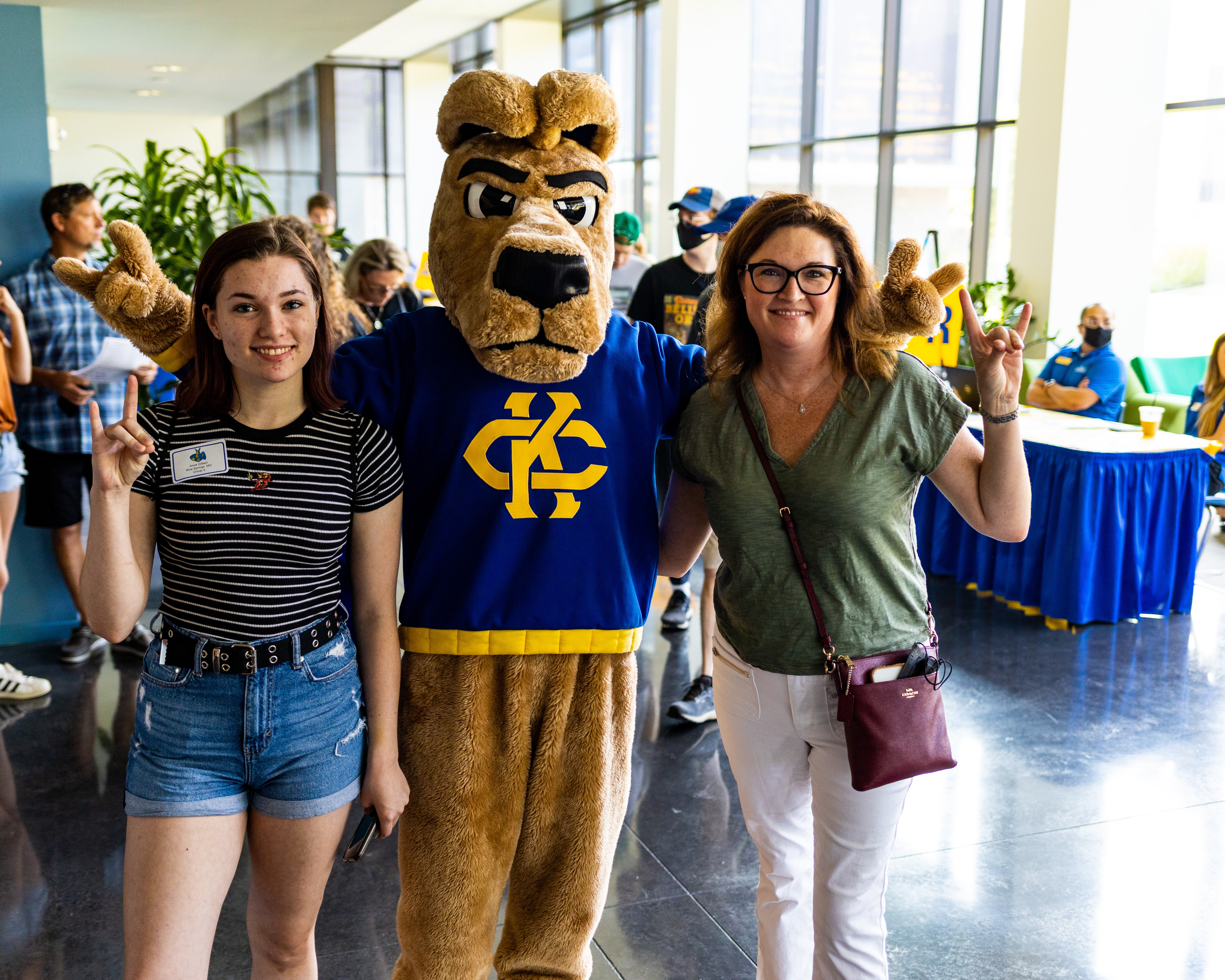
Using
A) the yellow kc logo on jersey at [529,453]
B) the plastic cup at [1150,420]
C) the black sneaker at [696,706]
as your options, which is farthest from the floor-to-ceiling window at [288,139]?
the yellow kc logo on jersey at [529,453]

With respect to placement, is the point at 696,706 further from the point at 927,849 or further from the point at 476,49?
the point at 476,49

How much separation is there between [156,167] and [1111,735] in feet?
14.3

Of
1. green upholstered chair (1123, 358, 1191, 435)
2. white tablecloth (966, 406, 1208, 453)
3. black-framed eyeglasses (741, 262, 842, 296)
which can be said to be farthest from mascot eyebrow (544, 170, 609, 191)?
green upholstered chair (1123, 358, 1191, 435)

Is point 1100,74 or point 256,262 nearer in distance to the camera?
point 256,262

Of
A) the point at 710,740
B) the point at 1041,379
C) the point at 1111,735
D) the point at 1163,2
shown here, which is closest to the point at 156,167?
the point at 710,740

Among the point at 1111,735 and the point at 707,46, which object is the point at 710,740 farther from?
the point at 707,46

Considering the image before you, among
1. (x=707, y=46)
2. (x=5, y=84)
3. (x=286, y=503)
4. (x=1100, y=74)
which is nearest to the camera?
(x=286, y=503)

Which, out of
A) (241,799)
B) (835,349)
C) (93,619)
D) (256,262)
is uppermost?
(256,262)

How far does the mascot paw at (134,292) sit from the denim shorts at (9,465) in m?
2.25

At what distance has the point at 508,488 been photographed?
1649 mm

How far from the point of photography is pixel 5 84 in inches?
159

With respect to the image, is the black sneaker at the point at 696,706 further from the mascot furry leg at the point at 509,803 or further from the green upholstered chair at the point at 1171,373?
the green upholstered chair at the point at 1171,373

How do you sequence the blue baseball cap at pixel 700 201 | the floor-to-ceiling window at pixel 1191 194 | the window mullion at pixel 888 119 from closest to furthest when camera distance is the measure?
the blue baseball cap at pixel 700 201, the floor-to-ceiling window at pixel 1191 194, the window mullion at pixel 888 119

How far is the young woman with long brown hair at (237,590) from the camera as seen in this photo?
4.68 ft
